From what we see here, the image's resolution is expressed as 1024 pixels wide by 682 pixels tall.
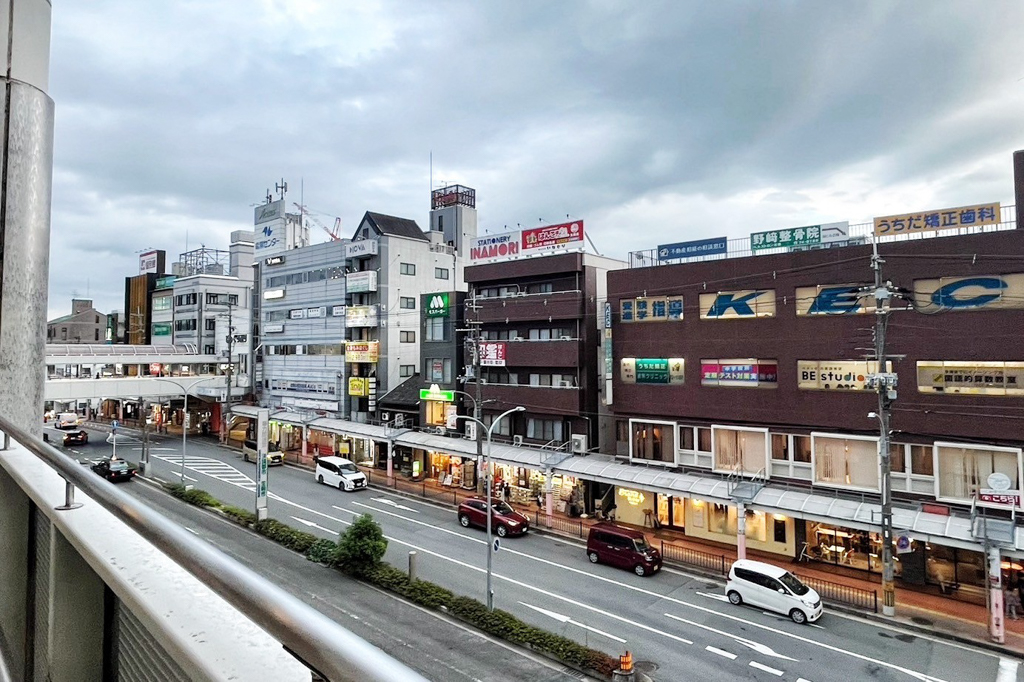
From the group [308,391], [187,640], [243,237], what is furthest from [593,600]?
[243,237]

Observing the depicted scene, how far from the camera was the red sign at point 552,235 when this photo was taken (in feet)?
124

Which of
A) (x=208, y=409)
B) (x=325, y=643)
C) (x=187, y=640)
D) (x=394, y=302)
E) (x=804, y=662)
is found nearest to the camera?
(x=325, y=643)

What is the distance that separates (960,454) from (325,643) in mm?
29762

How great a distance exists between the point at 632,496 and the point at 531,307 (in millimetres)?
13462

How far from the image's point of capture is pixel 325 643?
3.76 ft

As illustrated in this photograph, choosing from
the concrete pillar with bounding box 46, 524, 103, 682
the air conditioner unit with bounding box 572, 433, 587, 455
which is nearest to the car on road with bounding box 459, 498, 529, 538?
the air conditioner unit with bounding box 572, 433, 587, 455

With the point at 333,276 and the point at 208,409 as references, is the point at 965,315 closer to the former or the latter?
the point at 333,276

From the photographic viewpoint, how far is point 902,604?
2255 centimetres

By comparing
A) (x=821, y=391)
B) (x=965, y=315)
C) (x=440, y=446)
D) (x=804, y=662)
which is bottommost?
(x=804, y=662)

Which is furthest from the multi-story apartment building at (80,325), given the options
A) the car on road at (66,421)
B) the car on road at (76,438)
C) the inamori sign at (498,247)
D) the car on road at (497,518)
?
the car on road at (497,518)

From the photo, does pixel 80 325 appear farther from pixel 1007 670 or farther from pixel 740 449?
pixel 1007 670

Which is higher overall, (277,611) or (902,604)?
(277,611)

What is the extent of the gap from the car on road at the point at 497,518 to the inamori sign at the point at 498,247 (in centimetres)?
1726

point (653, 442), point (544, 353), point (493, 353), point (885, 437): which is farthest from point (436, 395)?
point (885, 437)
